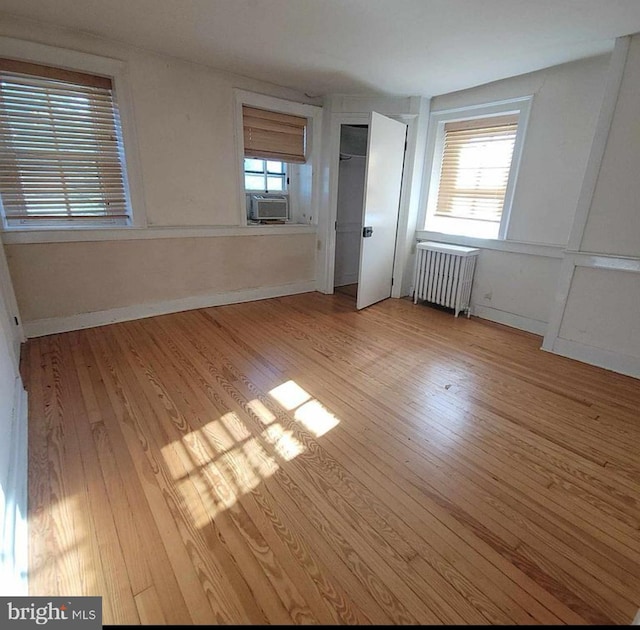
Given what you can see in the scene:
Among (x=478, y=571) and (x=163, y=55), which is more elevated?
(x=163, y=55)

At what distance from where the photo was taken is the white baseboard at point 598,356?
8.82ft

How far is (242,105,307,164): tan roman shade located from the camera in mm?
3656

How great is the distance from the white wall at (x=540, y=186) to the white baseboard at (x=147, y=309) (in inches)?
95.8

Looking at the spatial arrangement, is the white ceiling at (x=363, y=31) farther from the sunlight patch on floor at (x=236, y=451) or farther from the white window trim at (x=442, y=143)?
the sunlight patch on floor at (x=236, y=451)

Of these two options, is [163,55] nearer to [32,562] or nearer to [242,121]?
[242,121]

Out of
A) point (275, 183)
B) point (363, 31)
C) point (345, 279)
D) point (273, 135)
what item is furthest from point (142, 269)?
point (345, 279)

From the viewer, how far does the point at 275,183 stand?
4.28 metres

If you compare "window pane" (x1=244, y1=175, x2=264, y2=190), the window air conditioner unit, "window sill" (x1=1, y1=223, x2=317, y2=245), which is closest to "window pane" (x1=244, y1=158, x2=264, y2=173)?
"window pane" (x1=244, y1=175, x2=264, y2=190)

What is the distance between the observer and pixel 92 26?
2510 millimetres

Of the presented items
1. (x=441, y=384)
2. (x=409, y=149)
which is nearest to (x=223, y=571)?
(x=441, y=384)

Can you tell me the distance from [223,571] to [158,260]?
2.94m

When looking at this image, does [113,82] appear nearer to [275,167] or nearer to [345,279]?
[275,167]

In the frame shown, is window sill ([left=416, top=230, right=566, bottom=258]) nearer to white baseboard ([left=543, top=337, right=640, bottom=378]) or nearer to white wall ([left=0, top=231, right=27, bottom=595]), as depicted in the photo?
white baseboard ([left=543, top=337, right=640, bottom=378])
